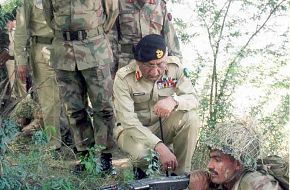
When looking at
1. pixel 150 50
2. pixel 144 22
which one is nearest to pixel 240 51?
pixel 144 22

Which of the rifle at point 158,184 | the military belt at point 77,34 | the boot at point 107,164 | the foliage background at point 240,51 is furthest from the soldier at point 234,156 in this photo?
the foliage background at point 240,51

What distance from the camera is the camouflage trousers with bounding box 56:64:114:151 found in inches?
196

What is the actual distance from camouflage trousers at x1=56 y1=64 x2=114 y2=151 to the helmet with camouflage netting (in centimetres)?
181

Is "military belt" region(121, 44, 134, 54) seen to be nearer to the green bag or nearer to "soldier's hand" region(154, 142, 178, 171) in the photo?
"soldier's hand" region(154, 142, 178, 171)

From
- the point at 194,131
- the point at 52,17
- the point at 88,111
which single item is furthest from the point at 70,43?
the point at 194,131

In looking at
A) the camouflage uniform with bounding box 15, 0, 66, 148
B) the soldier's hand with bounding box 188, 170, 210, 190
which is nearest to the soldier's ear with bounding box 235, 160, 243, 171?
the soldier's hand with bounding box 188, 170, 210, 190

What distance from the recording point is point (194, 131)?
4469 millimetres

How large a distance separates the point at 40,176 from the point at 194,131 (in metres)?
1.32

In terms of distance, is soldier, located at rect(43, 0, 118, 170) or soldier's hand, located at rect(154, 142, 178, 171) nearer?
soldier's hand, located at rect(154, 142, 178, 171)

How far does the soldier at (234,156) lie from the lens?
3.27m

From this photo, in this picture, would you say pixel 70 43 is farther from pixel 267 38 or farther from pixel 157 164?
pixel 267 38

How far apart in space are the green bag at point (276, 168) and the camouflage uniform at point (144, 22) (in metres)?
2.15

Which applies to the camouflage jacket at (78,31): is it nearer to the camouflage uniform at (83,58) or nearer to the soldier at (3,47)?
the camouflage uniform at (83,58)

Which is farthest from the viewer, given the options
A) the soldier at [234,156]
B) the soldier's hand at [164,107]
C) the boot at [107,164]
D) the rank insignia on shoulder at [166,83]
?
the boot at [107,164]
